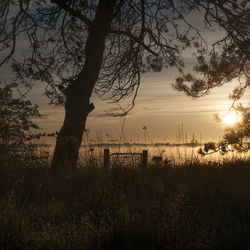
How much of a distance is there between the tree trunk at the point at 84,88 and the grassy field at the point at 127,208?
744mm

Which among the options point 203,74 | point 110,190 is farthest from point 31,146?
point 203,74

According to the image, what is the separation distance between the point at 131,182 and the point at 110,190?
41.4 inches

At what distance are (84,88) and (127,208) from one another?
189 inches

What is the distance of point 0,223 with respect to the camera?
174 inches

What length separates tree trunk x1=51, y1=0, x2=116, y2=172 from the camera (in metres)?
9.11

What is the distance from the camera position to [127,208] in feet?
16.2

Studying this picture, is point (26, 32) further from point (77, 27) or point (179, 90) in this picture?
point (179, 90)

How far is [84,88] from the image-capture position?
9.13 meters

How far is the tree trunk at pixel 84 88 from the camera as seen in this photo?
911cm

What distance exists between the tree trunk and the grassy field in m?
0.74

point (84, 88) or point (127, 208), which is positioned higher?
point (84, 88)

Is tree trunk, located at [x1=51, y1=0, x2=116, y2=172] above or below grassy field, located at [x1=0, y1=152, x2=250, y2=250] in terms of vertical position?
above

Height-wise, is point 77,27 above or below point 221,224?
above

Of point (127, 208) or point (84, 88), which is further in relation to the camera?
point (84, 88)
